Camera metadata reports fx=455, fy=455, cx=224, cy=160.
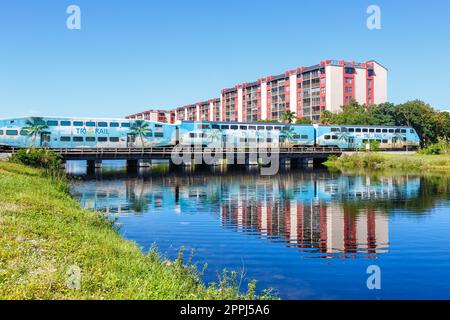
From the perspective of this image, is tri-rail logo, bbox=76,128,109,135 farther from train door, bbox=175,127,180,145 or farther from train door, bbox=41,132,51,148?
train door, bbox=175,127,180,145

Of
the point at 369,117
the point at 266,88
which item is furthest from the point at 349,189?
the point at 266,88

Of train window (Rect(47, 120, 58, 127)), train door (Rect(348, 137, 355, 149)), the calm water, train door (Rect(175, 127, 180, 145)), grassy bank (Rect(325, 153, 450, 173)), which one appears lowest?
the calm water

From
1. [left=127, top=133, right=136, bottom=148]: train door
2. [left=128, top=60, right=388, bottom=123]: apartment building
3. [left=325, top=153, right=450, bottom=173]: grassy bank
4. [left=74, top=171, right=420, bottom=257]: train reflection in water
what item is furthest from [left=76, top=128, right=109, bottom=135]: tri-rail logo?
[left=128, top=60, right=388, bottom=123]: apartment building

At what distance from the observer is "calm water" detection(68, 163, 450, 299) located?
42.3 ft

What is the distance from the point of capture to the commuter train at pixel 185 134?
57.3m

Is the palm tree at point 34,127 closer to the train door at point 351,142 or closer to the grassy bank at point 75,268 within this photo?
the grassy bank at point 75,268

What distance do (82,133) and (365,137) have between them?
1973 inches

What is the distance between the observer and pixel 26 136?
57.2m

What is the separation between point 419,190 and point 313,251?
24.5m

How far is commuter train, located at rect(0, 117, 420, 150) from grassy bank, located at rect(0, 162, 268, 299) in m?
46.9

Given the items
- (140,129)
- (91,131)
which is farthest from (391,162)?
(91,131)

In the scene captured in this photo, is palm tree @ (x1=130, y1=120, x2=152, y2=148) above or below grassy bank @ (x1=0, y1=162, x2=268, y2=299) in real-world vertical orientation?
above

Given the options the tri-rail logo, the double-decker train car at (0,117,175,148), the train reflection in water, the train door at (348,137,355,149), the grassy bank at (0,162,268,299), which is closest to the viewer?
the grassy bank at (0,162,268,299)
